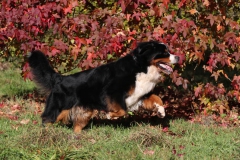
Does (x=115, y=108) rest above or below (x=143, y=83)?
below

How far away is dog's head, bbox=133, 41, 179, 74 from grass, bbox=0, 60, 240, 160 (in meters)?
0.94

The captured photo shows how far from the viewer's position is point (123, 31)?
262 inches

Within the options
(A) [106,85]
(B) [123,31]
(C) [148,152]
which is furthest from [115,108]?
(C) [148,152]

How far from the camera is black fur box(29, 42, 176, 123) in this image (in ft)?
19.7

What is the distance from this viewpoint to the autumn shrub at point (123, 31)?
6.55 meters

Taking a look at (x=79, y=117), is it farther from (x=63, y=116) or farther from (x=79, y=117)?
(x=63, y=116)

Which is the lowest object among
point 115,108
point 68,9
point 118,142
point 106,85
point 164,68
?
point 118,142

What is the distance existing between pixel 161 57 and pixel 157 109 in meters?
0.74

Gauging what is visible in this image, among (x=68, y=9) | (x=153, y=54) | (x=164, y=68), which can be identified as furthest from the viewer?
(x=68, y=9)

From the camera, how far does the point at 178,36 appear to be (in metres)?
6.64

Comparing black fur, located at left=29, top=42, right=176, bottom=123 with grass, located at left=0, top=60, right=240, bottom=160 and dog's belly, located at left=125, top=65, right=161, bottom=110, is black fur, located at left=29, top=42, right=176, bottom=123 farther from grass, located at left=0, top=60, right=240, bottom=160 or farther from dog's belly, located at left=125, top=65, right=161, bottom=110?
grass, located at left=0, top=60, right=240, bottom=160

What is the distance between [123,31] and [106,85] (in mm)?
977

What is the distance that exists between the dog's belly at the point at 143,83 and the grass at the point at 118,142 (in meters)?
0.40

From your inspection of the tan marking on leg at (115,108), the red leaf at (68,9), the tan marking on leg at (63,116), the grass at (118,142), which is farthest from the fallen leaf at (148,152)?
the red leaf at (68,9)
